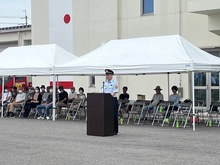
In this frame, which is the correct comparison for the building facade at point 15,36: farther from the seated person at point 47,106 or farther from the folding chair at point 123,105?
the folding chair at point 123,105

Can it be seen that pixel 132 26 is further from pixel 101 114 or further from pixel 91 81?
pixel 101 114

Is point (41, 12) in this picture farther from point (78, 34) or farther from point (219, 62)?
point (219, 62)

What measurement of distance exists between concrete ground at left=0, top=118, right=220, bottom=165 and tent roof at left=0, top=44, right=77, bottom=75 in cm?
351

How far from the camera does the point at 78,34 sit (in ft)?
92.1

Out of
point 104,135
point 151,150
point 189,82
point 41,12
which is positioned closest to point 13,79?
point 41,12

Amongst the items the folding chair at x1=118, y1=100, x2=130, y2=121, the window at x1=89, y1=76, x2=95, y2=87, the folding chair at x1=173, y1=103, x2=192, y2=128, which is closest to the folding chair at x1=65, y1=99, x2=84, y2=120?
the folding chair at x1=118, y1=100, x2=130, y2=121

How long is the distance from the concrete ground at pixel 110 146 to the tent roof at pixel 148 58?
6.14 feet

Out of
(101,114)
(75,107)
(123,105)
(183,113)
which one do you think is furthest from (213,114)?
(101,114)

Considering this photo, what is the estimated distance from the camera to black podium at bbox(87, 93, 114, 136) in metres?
14.0

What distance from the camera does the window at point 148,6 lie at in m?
25.4

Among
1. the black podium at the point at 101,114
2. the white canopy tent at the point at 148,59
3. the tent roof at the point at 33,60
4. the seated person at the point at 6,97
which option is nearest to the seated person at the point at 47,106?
the tent roof at the point at 33,60

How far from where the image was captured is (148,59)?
17.0 metres

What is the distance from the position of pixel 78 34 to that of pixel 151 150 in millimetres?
17338

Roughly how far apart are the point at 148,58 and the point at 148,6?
896 cm
